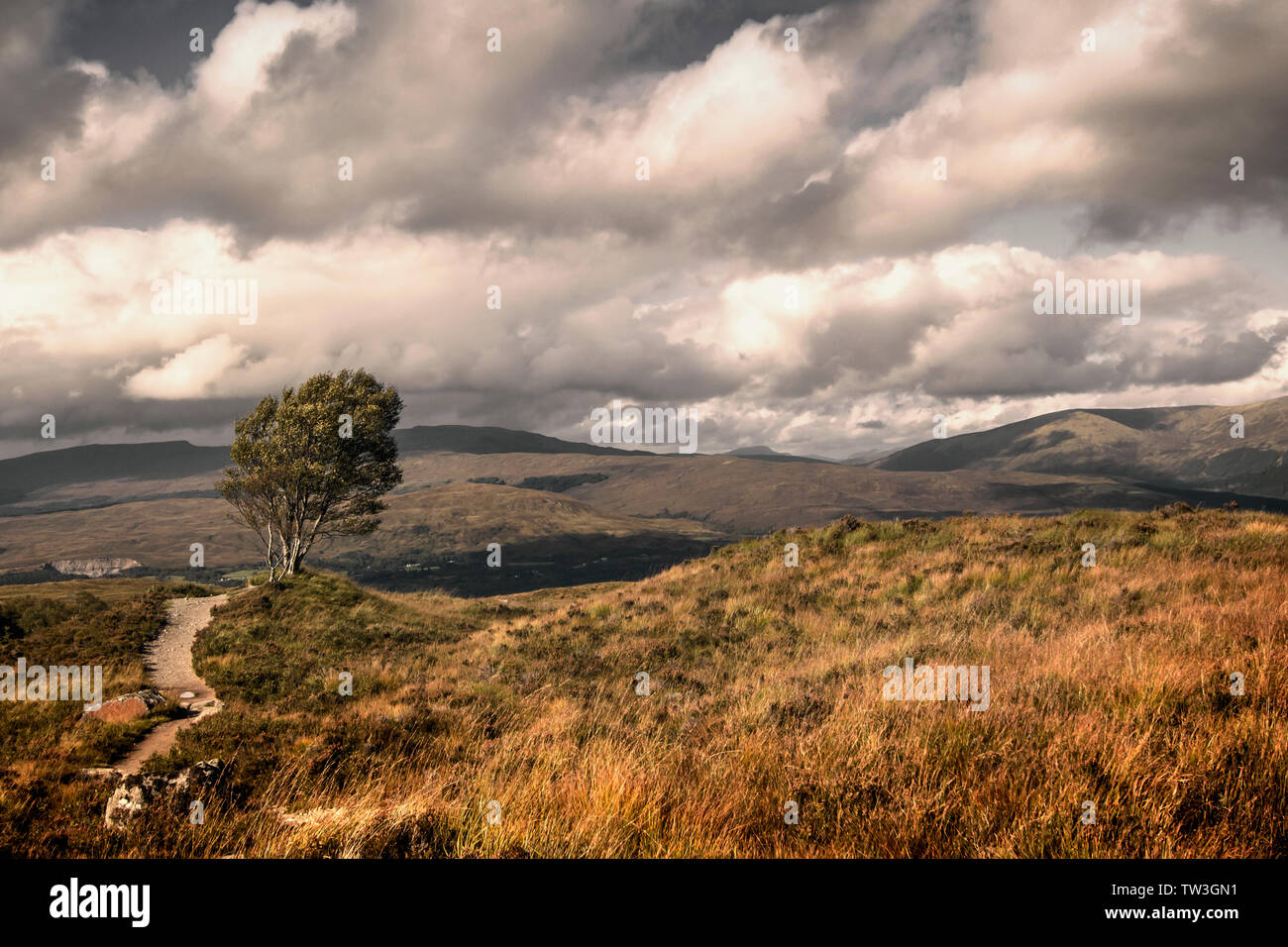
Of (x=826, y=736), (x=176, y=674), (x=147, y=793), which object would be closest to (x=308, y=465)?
(x=176, y=674)

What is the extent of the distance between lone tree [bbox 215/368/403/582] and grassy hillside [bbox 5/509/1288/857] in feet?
70.7

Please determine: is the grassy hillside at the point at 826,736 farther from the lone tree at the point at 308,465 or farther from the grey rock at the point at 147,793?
the lone tree at the point at 308,465

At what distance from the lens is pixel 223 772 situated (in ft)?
22.4

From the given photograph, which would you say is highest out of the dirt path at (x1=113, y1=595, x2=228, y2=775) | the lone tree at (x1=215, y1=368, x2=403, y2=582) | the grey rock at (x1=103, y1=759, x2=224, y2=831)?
the lone tree at (x1=215, y1=368, x2=403, y2=582)

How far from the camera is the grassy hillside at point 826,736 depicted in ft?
13.3

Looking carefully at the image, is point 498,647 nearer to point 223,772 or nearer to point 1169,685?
point 223,772

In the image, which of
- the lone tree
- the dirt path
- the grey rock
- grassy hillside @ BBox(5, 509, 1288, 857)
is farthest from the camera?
the lone tree

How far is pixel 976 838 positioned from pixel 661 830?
2075mm

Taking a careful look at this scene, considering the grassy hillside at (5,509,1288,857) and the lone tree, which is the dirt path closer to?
the grassy hillside at (5,509,1288,857)

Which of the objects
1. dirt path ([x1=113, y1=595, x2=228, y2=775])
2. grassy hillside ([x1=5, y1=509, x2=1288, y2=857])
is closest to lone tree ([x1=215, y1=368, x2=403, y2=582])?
dirt path ([x1=113, y1=595, x2=228, y2=775])

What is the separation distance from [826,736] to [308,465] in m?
39.5

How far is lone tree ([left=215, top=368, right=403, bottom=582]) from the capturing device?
37344mm
